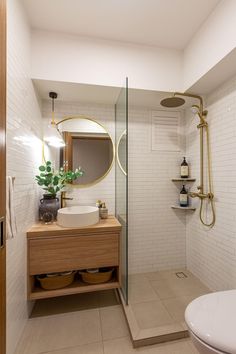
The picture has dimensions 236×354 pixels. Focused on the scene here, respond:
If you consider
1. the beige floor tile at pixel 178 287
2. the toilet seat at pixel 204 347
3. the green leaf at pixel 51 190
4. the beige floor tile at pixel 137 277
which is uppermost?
the green leaf at pixel 51 190

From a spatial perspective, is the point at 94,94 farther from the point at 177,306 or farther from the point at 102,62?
the point at 177,306

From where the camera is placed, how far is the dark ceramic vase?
1779 mm

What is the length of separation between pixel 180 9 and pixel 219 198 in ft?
5.43

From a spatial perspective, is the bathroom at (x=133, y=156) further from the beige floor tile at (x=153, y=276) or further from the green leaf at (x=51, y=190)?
the green leaf at (x=51, y=190)

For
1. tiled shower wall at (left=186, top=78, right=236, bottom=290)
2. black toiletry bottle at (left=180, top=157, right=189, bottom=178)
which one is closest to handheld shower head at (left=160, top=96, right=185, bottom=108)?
tiled shower wall at (left=186, top=78, right=236, bottom=290)

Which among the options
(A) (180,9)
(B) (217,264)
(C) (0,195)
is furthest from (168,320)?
(A) (180,9)

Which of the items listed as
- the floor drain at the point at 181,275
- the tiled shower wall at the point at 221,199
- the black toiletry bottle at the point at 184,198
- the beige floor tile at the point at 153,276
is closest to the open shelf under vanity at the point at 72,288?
the beige floor tile at the point at 153,276

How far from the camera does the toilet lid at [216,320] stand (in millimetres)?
814

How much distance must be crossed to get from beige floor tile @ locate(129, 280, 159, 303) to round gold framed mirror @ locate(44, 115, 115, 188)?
1227 millimetres

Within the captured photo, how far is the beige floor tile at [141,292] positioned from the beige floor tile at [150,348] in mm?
428

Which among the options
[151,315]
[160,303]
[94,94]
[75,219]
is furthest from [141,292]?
[94,94]

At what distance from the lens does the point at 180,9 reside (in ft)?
4.87

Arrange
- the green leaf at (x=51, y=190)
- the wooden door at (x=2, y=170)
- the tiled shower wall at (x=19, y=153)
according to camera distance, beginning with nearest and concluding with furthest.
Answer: the wooden door at (x=2, y=170)
the tiled shower wall at (x=19, y=153)
the green leaf at (x=51, y=190)

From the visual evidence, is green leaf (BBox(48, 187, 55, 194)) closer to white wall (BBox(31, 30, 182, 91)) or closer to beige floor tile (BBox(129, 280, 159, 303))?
white wall (BBox(31, 30, 182, 91))
